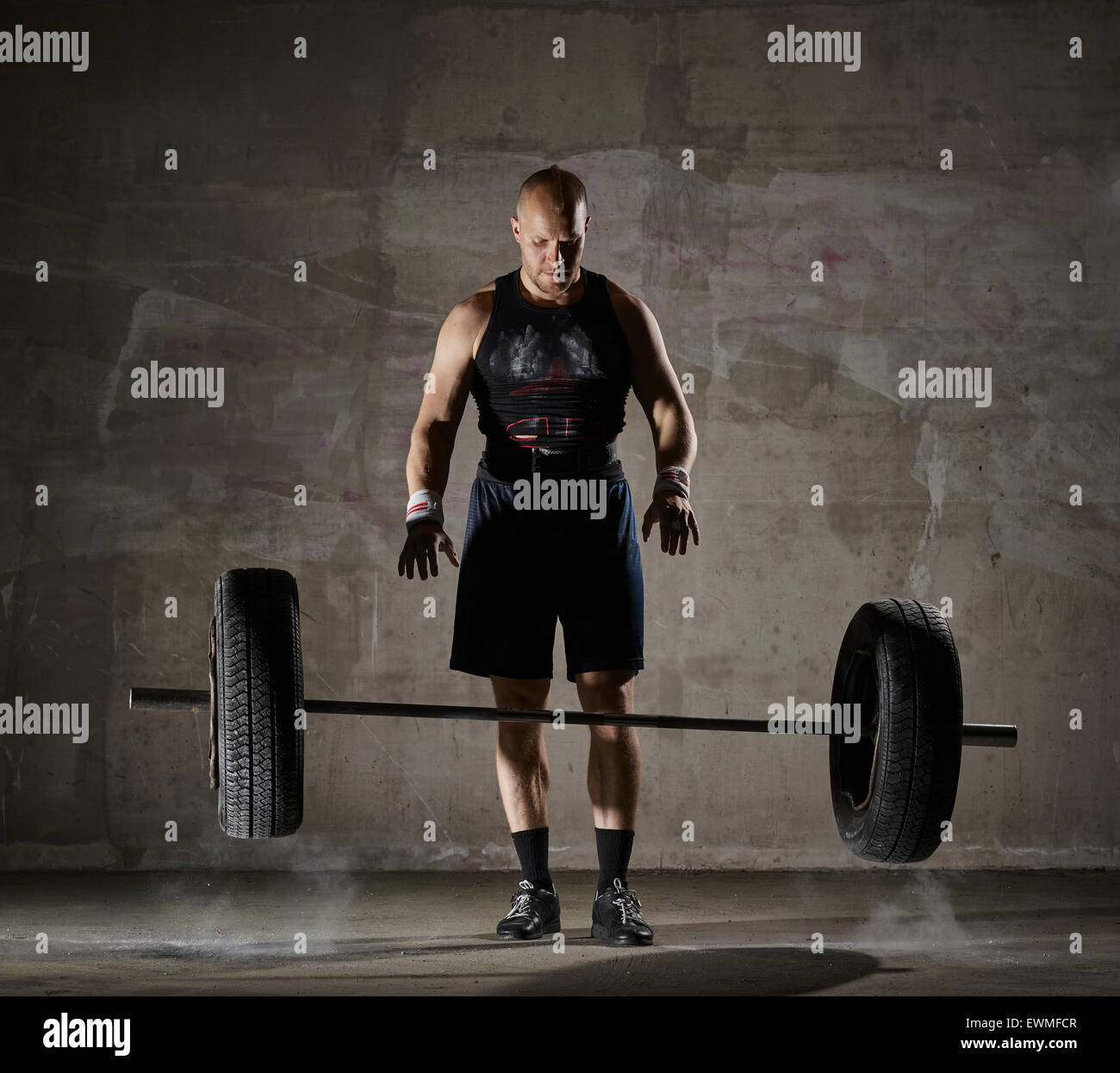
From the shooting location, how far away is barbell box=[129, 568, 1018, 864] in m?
2.58

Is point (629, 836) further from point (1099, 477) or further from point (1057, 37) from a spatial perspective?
point (1057, 37)

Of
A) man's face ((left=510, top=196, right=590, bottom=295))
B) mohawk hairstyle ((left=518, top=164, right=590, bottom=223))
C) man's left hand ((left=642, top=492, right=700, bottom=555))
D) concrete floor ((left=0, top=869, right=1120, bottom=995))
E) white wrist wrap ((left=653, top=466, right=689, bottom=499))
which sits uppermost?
mohawk hairstyle ((left=518, top=164, right=590, bottom=223))

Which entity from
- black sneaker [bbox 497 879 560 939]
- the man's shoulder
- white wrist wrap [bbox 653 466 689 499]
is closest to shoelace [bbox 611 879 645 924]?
black sneaker [bbox 497 879 560 939]

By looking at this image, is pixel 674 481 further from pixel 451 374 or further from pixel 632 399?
pixel 632 399

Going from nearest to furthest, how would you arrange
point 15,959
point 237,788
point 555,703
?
point 237,788, point 15,959, point 555,703

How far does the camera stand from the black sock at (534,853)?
3.24 m

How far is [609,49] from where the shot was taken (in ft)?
14.8

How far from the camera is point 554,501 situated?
3.15 meters

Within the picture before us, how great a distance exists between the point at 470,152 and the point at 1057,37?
199 cm

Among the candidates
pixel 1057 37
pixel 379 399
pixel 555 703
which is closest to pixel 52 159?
pixel 379 399

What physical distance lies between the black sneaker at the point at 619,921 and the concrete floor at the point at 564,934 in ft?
0.18

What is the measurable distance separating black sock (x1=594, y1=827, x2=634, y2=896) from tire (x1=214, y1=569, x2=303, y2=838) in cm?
83

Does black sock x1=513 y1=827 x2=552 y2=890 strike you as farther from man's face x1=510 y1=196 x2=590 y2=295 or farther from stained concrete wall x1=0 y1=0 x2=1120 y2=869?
man's face x1=510 y1=196 x2=590 y2=295

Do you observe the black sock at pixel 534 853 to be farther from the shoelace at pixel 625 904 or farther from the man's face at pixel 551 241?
the man's face at pixel 551 241
